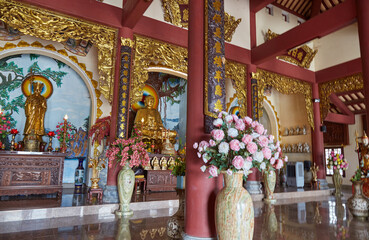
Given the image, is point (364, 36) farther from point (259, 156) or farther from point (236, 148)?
point (236, 148)

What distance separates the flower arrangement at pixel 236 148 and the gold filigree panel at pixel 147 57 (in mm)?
3234

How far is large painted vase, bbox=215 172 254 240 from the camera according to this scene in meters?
1.88

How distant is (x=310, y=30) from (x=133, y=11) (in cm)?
368

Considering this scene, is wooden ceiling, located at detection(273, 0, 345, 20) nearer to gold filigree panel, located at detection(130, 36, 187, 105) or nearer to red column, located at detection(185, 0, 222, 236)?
gold filigree panel, located at detection(130, 36, 187, 105)

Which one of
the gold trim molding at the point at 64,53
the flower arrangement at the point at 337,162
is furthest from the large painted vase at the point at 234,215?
the flower arrangement at the point at 337,162

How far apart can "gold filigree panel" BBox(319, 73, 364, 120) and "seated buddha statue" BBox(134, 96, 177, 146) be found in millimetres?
5062

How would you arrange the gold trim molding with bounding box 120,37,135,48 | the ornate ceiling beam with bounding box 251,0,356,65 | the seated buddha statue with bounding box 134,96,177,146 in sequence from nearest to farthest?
the ornate ceiling beam with bounding box 251,0,356,65
the gold trim molding with bounding box 120,37,135,48
the seated buddha statue with bounding box 134,96,177,146

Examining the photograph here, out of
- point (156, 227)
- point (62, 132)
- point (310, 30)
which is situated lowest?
point (156, 227)

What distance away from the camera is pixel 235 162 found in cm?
185

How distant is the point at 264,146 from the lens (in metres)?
1.93

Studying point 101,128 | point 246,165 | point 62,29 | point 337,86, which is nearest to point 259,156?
point 246,165

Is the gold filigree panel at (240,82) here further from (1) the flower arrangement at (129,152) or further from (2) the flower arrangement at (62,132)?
(2) the flower arrangement at (62,132)

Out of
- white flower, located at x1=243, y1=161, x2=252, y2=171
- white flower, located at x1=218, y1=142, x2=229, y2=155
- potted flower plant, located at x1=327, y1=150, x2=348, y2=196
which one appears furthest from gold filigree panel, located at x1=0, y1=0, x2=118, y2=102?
potted flower plant, located at x1=327, y1=150, x2=348, y2=196

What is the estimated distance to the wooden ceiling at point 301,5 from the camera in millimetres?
8314
